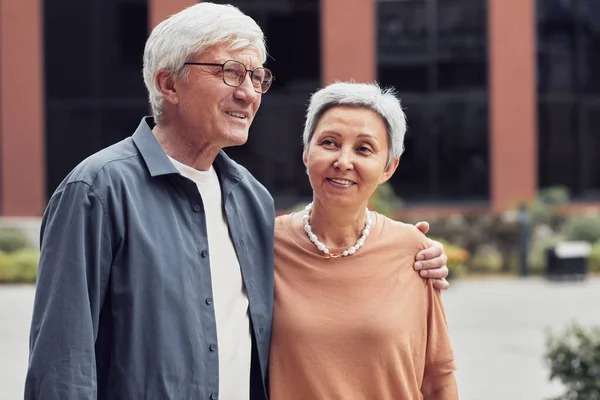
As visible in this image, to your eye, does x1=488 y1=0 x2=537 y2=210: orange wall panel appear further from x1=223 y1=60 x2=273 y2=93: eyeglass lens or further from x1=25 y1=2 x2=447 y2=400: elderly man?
x1=223 y1=60 x2=273 y2=93: eyeglass lens

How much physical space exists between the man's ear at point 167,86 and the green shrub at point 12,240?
749 inches

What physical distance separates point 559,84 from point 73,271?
23.9m

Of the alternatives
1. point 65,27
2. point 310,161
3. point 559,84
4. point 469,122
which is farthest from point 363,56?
point 310,161

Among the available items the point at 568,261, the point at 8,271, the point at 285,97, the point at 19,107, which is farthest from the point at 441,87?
the point at 8,271

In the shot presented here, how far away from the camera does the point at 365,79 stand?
24891 mm

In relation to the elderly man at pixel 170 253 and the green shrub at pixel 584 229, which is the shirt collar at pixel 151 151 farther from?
the green shrub at pixel 584 229

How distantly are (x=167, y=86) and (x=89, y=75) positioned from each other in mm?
22719

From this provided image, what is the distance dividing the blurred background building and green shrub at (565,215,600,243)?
2.68m

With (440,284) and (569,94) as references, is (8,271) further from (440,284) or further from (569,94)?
(440,284)

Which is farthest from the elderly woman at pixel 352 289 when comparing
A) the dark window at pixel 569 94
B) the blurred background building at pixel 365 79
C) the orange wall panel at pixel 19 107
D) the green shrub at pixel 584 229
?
the dark window at pixel 569 94

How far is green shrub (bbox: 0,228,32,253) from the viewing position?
2122cm

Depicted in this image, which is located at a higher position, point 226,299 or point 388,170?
point 388,170

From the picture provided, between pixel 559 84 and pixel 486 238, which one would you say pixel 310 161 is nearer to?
pixel 486 238

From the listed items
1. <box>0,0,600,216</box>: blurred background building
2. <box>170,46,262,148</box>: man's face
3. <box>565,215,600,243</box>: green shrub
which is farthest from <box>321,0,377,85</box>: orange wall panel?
<box>170,46,262,148</box>: man's face
